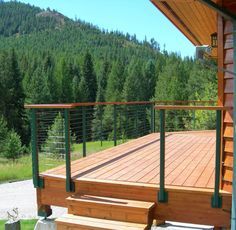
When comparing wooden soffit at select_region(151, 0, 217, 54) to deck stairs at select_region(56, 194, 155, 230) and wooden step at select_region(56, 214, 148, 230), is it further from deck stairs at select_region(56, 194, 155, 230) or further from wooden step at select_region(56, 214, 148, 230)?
wooden step at select_region(56, 214, 148, 230)

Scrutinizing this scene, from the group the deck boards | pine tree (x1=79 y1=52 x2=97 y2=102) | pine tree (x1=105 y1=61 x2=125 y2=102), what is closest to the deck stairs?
the deck boards

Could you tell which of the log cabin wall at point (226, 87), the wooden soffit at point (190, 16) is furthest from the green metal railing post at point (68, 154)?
the log cabin wall at point (226, 87)

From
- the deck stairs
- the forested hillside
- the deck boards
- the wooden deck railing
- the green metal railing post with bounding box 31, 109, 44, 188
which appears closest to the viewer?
the wooden deck railing

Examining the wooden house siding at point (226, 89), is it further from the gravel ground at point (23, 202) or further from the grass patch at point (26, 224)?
the grass patch at point (26, 224)

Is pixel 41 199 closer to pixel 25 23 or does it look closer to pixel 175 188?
pixel 175 188

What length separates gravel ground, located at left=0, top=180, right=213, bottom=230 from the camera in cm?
657

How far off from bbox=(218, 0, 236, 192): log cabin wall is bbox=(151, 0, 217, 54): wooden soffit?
15.5 inches

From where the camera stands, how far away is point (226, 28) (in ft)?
12.0

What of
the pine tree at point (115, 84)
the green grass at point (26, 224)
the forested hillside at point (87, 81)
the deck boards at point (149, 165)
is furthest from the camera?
the pine tree at point (115, 84)

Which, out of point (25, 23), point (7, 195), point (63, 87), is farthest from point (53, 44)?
point (7, 195)

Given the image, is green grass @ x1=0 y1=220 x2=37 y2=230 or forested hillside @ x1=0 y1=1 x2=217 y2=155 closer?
green grass @ x1=0 y1=220 x2=37 y2=230

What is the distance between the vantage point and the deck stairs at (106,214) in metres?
3.72

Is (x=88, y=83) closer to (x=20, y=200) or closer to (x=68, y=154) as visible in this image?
(x=20, y=200)

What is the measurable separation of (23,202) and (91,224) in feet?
18.7
